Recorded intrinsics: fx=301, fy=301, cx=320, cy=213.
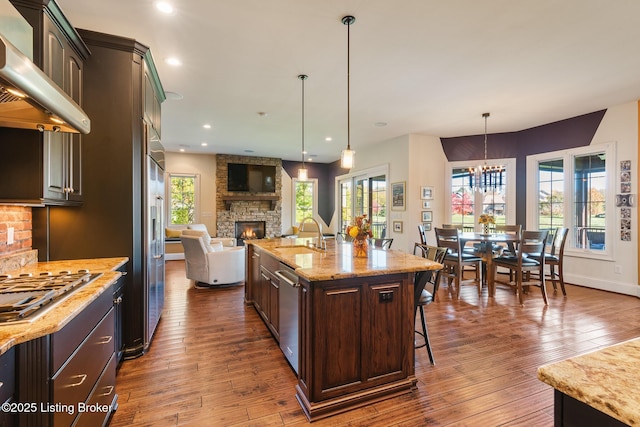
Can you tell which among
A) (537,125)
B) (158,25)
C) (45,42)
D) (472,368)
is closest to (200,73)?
(158,25)

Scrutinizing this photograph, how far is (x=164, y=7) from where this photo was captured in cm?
238

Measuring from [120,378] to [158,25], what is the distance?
2930 mm

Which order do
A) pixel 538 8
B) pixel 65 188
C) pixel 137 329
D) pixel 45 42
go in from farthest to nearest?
pixel 137 329, pixel 538 8, pixel 65 188, pixel 45 42

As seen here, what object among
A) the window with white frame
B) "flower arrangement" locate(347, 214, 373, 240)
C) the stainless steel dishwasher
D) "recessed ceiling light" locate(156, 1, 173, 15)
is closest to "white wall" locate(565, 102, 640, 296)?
the window with white frame

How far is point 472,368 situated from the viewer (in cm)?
246

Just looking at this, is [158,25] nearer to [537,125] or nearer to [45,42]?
[45,42]

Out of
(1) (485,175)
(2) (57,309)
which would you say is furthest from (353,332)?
(1) (485,175)

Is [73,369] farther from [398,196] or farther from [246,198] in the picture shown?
[246,198]

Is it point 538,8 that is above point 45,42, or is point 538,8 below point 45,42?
above

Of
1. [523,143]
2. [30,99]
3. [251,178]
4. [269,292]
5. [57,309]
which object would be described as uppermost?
[523,143]

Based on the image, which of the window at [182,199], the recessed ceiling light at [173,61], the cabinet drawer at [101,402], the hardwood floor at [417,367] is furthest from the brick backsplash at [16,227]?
the window at [182,199]

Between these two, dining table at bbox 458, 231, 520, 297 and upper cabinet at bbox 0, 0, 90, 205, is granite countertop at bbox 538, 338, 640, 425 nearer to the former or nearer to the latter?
upper cabinet at bbox 0, 0, 90, 205

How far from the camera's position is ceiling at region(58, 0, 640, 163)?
244cm

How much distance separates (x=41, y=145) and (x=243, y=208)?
719cm
